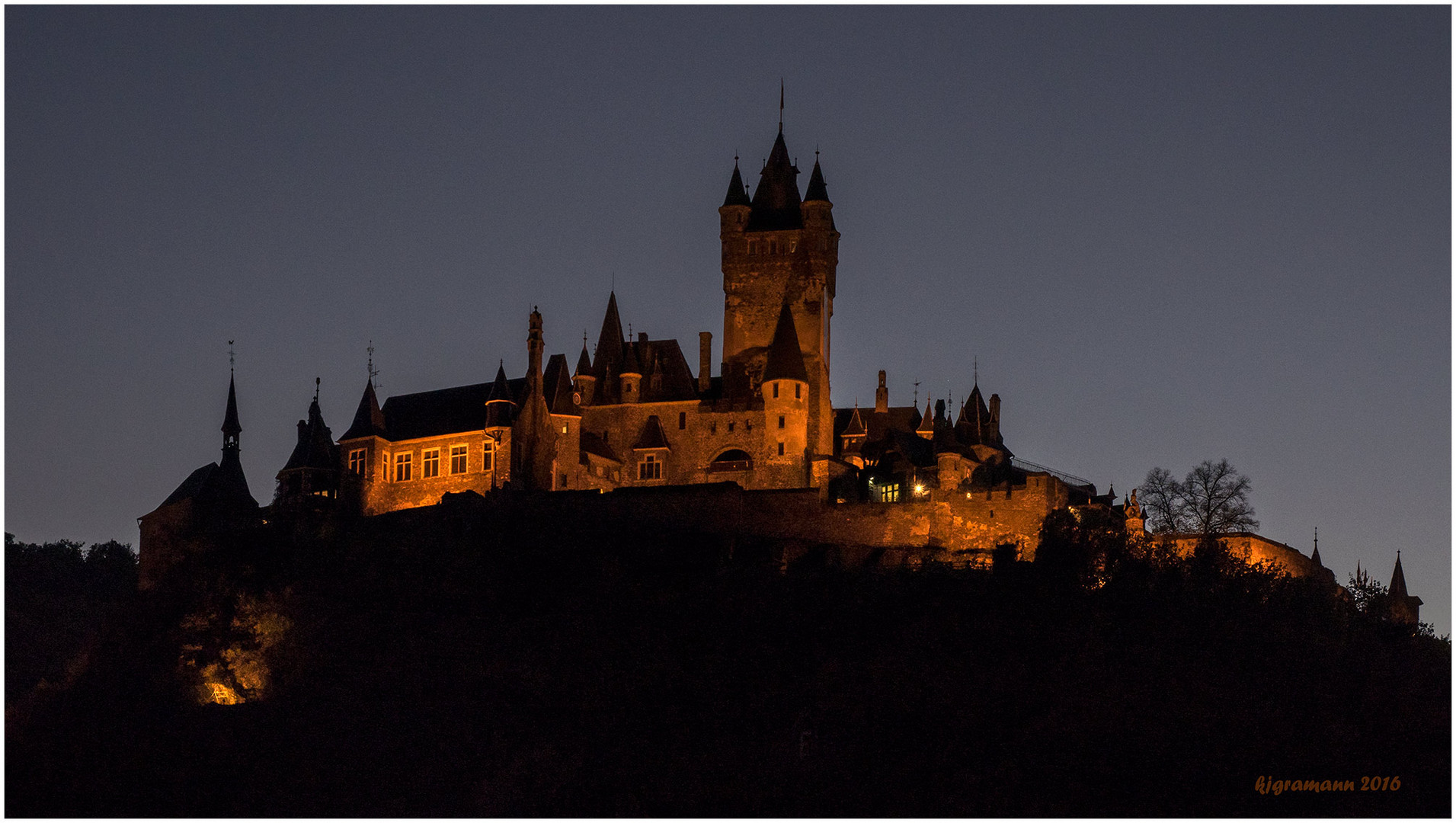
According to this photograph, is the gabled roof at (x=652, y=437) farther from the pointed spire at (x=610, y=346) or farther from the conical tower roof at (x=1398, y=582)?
the conical tower roof at (x=1398, y=582)

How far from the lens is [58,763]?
66.0 metres

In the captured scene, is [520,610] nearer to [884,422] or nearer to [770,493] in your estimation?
[770,493]

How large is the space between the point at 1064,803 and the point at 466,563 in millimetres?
21700

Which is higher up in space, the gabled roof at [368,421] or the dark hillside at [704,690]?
the gabled roof at [368,421]

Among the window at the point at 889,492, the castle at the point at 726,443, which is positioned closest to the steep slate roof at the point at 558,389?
the castle at the point at 726,443

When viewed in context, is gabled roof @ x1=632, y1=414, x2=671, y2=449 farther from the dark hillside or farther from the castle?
the dark hillside

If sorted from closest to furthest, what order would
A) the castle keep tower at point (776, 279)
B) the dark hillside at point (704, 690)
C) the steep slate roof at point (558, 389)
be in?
the dark hillside at point (704, 690) < the steep slate roof at point (558, 389) < the castle keep tower at point (776, 279)

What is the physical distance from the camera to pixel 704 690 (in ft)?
207

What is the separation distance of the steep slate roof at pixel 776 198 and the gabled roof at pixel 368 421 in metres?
16.6

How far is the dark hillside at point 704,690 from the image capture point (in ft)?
197

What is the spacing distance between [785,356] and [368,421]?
16.0m

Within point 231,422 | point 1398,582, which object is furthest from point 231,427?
point 1398,582

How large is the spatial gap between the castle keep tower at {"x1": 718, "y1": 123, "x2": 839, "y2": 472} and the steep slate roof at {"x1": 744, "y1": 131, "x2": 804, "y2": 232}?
3 centimetres

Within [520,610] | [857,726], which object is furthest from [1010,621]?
[520,610]
